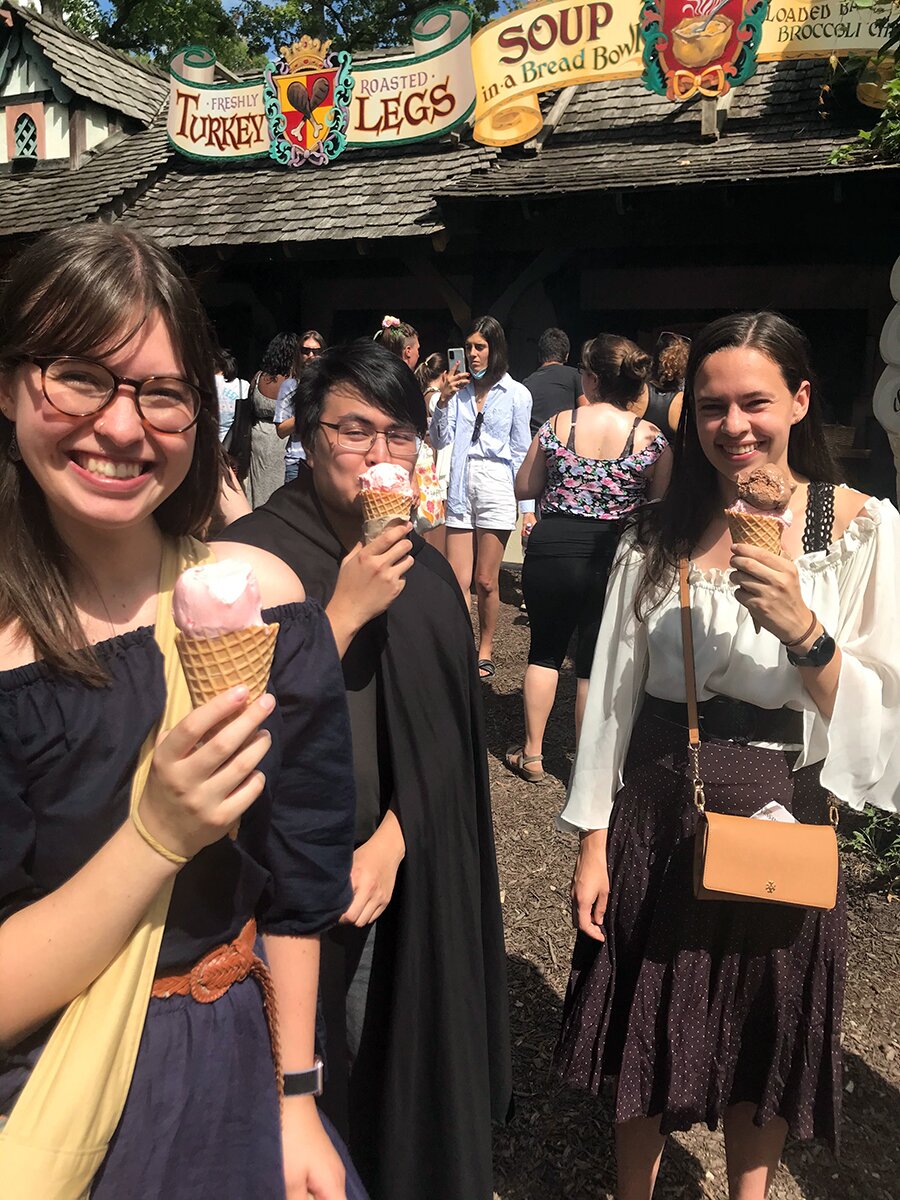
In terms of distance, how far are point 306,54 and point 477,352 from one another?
6.88 m

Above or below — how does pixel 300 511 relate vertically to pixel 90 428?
below

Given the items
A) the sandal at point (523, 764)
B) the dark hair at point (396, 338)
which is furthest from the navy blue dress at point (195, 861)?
the dark hair at point (396, 338)

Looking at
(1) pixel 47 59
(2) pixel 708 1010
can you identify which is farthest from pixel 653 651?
(1) pixel 47 59

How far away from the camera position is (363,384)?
2.19 m

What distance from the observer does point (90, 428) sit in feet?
3.98

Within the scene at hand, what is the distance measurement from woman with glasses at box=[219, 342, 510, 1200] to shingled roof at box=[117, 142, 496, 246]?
838 cm

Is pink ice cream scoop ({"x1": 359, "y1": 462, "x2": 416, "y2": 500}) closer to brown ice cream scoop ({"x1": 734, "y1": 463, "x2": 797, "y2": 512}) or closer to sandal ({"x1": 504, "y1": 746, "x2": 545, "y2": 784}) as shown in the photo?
brown ice cream scoop ({"x1": 734, "y1": 463, "x2": 797, "y2": 512})

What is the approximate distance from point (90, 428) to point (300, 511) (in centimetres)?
100

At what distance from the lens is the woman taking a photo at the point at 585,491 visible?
4.74 metres

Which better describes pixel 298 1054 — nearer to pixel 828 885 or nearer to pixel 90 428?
pixel 90 428

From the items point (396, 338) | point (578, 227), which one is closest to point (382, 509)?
point (396, 338)

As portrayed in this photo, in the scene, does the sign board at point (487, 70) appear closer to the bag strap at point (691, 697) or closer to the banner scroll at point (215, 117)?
the banner scroll at point (215, 117)

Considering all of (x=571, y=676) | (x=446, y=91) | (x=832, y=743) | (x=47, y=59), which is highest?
(x=47, y=59)

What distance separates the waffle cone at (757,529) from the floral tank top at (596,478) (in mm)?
2770
